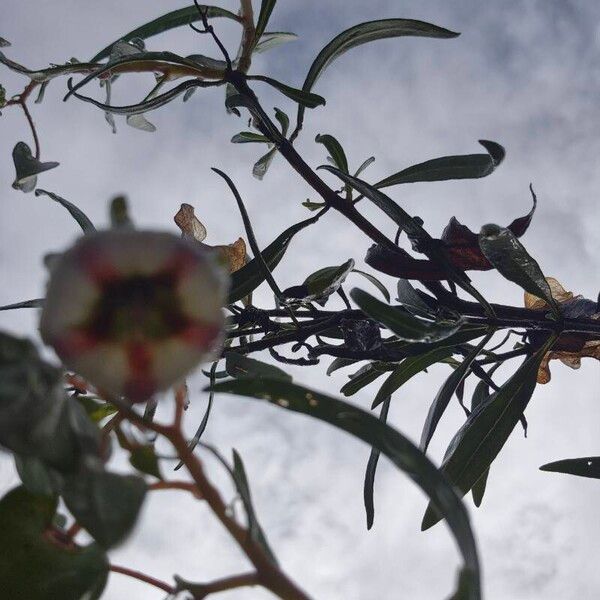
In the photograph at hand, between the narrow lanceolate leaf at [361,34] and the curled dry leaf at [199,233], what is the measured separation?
1.05 ft

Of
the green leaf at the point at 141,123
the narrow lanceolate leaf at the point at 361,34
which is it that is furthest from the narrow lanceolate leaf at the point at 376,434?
the green leaf at the point at 141,123

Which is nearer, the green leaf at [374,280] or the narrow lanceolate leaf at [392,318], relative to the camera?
the narrow lanceolate leaf at [392,318]

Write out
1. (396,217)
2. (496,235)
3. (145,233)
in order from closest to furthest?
(145,233) < (496,235) < (396,217)

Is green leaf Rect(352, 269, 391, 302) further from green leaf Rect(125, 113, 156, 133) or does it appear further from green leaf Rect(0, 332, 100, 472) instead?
green leaf Rect(0, 332, 100, 472)

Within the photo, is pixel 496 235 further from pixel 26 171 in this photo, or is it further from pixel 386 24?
pixel 26 171

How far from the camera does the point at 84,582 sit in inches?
18.7

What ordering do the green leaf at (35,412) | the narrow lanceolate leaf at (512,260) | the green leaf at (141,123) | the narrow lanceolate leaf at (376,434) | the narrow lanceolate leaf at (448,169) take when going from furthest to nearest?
A: 1. the green leaf at (141,123)
2. the narrow lanceolate leaf at (448,169)
3. the narrow lanceolate leaf at (512,260)
4. the narrow lanceolate leaf at (376,434)
5. the green leaf at (35,412)

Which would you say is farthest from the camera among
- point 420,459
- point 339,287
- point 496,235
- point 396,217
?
point 339,287

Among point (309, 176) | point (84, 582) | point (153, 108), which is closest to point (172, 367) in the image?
point (84, 582)

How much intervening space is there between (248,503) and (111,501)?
13 cm

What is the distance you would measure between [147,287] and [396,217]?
31.6 inches

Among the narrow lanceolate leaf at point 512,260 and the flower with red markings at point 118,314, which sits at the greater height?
the narrow lanceolate leaf at point 512,260

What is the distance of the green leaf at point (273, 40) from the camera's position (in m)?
1.72

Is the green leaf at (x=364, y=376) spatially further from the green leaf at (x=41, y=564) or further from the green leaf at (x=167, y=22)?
the green leaf at (x=41, y=564)
